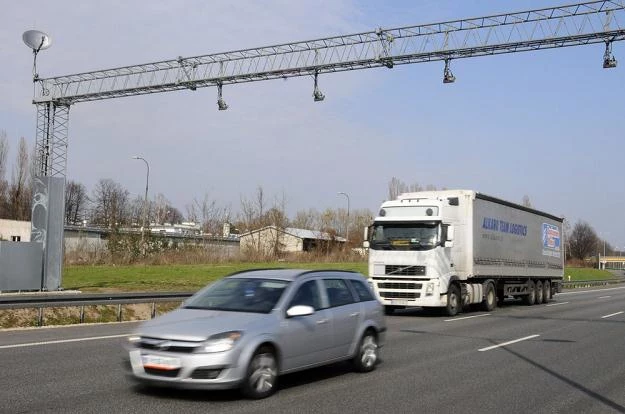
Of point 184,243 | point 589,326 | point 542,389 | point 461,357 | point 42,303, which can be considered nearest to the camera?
point 542,389

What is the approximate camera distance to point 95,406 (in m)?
7.25

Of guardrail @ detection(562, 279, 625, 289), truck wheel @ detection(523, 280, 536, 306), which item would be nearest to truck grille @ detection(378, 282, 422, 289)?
truck wheel @ detection(523, 280, 536, 306)

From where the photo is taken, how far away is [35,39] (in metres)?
29.8

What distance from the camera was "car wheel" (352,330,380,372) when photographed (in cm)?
973

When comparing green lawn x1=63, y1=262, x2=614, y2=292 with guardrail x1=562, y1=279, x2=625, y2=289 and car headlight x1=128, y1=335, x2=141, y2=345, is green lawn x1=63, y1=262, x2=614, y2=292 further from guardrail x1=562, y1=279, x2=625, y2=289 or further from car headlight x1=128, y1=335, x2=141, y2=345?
car headlight x1=128, y1=335, x2=141, y2=345

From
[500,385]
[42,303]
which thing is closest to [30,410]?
[500,385]

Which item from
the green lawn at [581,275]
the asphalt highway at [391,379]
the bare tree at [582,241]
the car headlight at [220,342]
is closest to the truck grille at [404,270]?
the asphalt highway at [391,379]

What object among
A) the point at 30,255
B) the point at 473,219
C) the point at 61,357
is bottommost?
the point at 61,357

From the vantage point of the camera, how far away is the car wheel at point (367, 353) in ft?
31.9

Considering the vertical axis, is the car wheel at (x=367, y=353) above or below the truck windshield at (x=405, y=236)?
below

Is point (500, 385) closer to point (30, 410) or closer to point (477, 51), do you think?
point (30, 410)

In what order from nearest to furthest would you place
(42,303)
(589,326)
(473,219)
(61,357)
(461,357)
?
(61,357)
(461,357)
(42,303)
(589,326)
(473,219)

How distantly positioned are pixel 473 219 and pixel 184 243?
40.7 metres

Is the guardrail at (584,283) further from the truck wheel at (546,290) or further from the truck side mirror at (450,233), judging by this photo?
the truck side mirror at (450,233)
